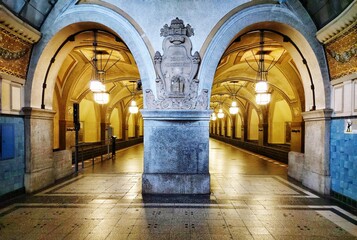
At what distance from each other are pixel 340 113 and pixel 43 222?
711 centimetres

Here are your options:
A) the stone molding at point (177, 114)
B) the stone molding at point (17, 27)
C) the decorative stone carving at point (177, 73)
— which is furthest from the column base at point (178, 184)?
the stone molding at point (17, 27)

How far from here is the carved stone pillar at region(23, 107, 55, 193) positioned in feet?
20.3

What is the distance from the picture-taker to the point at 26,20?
5.89 m

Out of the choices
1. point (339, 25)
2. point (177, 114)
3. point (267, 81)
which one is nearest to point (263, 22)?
point (339, 25)

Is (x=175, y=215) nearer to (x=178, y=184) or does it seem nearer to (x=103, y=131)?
(x=178, y=184)

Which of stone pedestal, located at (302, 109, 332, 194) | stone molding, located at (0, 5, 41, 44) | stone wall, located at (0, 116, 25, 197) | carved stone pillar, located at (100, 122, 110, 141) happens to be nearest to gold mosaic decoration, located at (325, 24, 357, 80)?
stone pedestal, located at (302, 109, 332, 194)

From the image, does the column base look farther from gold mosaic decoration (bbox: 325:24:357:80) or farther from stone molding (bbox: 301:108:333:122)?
gold mosaic decoration (bbox: 325:24:357:80)

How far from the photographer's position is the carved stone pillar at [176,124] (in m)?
6.05

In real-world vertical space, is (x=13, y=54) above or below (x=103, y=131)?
above

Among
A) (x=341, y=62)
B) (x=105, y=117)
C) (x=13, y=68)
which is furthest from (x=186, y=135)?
(x=105, y=117)

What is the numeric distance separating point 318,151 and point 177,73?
14.5 feet

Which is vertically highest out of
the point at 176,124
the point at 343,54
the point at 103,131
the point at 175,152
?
the point at 343,54

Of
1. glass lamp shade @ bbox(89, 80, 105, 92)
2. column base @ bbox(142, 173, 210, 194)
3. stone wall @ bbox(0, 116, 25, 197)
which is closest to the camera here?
stone wall @ bbox(0, 116, 25, 197)

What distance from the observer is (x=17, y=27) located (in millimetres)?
5426
